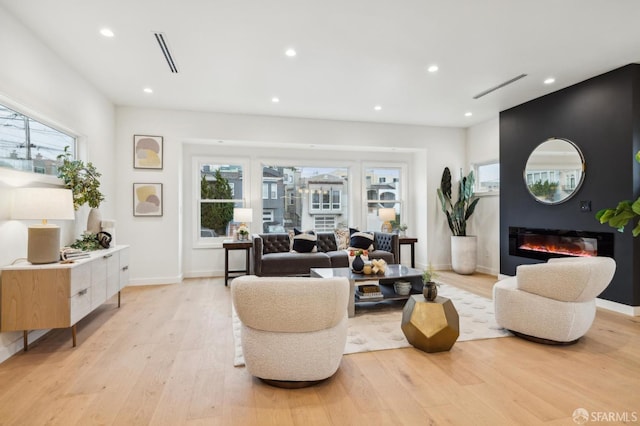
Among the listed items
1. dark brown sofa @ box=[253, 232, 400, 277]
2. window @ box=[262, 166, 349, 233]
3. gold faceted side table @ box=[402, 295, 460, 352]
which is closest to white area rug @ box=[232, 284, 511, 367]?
gold faceted side table @ box=[402, 295, 460, 352]

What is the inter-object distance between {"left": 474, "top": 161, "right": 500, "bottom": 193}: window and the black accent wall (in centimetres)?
75

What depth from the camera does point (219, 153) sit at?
6.09 meters

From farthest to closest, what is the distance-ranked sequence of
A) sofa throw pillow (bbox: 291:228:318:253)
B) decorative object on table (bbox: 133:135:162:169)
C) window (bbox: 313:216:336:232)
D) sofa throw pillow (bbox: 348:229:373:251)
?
window (bbox: 313:216:336:232) → sofa throw pillow (bbox: 348:229:373:251) → sofa throw pillow (bbox: 291:228:318:253) → decorative object on table (bbox: 133:135:162:169)

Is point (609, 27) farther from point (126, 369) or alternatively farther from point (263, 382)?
point (126, 369)

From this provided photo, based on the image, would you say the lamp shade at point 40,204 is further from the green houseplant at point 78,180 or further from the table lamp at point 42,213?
the green houseplant at point 78,180

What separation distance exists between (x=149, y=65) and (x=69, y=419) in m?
3.47

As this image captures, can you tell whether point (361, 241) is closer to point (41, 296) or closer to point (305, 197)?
point (305, 197)

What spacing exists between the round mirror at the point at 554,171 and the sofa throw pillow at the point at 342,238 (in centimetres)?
292

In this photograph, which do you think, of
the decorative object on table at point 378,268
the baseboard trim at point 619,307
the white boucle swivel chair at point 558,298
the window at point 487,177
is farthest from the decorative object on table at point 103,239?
the window at point 487,177

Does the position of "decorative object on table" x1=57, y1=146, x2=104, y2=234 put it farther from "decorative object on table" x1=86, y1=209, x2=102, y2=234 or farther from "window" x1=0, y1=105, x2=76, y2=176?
"window" x1=0, y1=105, x2=76, y2=176

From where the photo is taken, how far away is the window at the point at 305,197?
638cm

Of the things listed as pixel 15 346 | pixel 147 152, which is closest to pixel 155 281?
pixel 147 152

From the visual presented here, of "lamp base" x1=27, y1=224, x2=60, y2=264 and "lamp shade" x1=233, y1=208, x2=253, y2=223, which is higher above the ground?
"lamp shade" x1=233, y1=208, x2=253, y2=223

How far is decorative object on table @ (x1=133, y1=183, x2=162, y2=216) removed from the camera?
17.2ft
